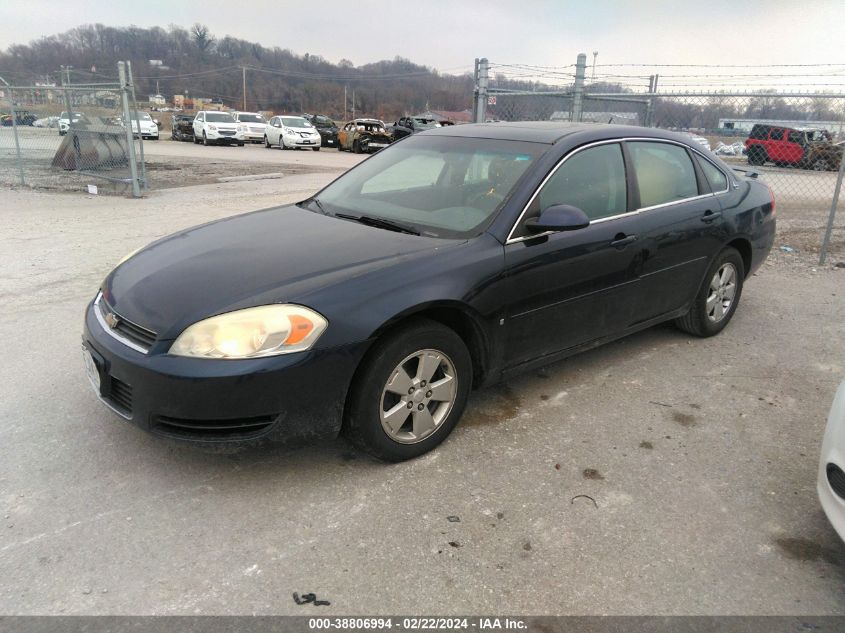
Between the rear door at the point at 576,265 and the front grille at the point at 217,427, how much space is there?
1.37m

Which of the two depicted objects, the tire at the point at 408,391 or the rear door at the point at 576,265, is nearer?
the tire at the point at 408,391

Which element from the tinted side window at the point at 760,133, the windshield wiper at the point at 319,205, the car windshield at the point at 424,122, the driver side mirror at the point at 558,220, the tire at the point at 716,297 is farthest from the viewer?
the car windshield at the point at 424,122

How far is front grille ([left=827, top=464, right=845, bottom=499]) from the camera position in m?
2.38

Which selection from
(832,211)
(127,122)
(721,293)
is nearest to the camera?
(721,293)

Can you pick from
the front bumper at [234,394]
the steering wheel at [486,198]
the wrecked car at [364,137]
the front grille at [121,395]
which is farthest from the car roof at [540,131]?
the wrecked car at [364,137]

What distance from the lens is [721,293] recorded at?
4.93 metres

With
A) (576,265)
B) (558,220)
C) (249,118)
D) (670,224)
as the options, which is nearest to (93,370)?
(558,220)

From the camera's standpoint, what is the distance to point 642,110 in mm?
10086

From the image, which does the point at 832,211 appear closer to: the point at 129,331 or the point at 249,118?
the point at 129,331

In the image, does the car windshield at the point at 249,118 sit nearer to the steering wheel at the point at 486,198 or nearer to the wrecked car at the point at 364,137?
the wrecked car at the point at 364,137

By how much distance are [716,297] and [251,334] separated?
3.71 metres

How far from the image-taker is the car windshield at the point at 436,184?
3512 mm

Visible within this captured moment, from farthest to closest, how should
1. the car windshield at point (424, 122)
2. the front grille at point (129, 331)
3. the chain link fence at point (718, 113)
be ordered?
1. the car windshield at point (424, 122)
2. the chain link fence at point (718, 113)
3. the front grille at point (129, 331)

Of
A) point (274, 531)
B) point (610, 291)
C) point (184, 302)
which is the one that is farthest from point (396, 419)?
point (610, 291)
